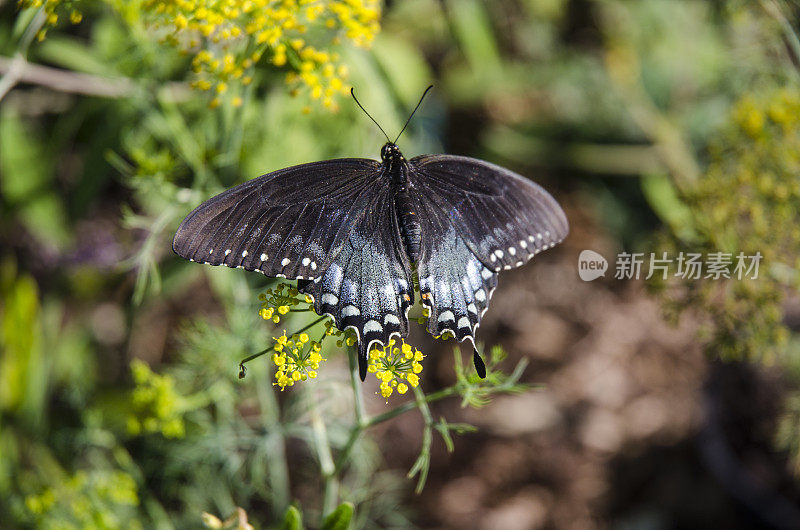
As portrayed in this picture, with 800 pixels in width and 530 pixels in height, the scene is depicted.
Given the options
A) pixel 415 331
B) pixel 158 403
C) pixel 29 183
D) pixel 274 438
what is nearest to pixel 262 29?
pixel 158 403

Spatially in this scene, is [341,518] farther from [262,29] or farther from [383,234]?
[262,29]

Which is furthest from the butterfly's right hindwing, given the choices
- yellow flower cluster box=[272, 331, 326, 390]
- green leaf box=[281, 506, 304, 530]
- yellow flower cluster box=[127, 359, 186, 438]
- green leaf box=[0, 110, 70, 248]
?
green leaf box=[0, 110, 70, 248]

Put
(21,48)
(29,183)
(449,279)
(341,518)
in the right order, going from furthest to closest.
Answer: (29,183)
(21,48)
(449,279)
(341,518)

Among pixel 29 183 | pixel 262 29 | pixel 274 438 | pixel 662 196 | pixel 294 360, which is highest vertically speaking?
pixel 262 29

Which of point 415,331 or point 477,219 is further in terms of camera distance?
point 415,331

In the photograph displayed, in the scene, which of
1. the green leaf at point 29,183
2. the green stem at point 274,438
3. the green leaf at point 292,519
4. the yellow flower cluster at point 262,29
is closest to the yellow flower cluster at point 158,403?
the green stem at point 274,438

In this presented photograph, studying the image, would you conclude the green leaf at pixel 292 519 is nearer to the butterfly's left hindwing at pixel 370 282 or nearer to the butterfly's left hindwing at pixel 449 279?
the butterfly's left hindwing at pixel 370 282

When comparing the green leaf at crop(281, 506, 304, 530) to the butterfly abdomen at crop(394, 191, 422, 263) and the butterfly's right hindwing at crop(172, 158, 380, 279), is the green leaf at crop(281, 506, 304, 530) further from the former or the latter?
the butterfly abdomen at crop(394, 191, 422, 263)
